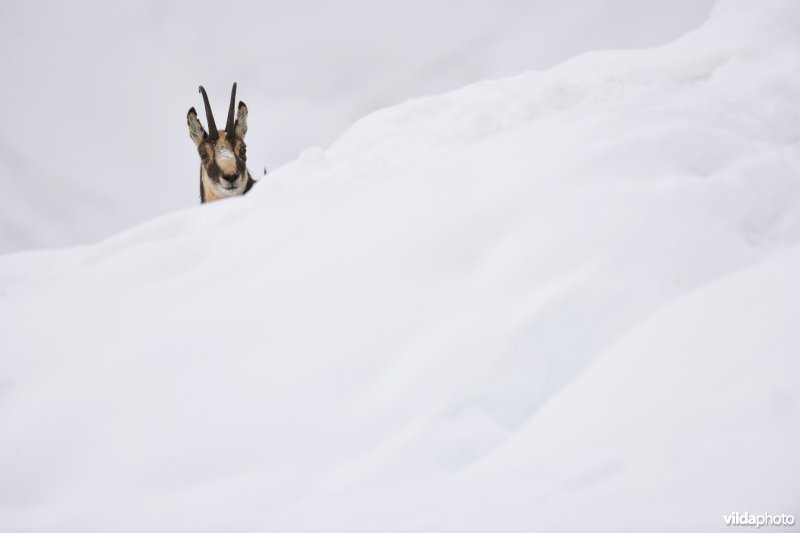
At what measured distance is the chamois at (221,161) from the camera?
24.6 feet

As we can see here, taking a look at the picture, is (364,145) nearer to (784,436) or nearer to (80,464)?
(80,464)

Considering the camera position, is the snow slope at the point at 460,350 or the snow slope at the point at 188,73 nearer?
the snow slope at the point at 460,350

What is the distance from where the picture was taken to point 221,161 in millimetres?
7566

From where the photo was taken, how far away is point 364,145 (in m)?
4.32

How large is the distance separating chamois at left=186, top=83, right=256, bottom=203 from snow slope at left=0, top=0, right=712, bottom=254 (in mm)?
27483

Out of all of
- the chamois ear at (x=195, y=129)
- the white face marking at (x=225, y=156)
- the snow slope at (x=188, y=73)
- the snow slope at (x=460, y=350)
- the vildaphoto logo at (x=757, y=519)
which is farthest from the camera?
the snow slope at (x=188, y=73)

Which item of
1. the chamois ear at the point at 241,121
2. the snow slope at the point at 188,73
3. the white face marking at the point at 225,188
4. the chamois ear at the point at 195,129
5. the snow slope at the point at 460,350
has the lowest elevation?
the snow slope at the point at 460,350

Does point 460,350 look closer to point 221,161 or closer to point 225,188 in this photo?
point 225,188

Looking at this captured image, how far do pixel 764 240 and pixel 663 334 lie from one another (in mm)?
678

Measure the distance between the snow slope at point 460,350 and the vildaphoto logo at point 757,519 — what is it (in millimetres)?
16

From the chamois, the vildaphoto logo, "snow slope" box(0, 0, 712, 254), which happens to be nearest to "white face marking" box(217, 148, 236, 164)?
the chamois

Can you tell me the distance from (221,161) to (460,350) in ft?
19.7

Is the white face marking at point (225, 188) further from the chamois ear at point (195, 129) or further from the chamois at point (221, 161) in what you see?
the chamois ear at point (195, 129)

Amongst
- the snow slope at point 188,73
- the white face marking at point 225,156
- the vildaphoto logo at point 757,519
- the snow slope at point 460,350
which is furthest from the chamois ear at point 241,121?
the snow slope at point 188,73
